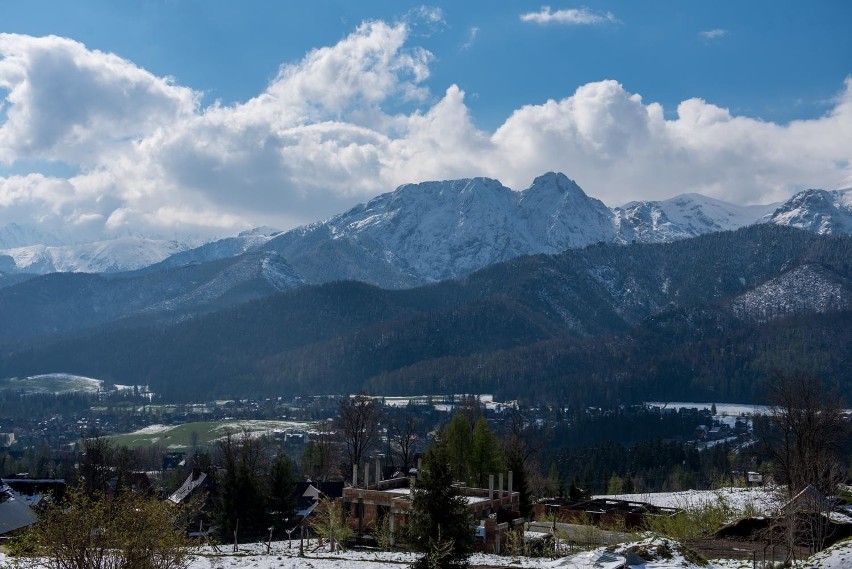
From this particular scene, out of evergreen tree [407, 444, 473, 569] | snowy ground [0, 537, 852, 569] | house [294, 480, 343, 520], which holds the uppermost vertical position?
evergreen tree [407, 444, 473, 569]

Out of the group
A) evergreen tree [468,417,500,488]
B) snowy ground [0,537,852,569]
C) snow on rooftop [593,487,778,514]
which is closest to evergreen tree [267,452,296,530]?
snowy ground [0,537,852,569]

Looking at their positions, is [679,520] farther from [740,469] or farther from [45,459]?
[45,459]

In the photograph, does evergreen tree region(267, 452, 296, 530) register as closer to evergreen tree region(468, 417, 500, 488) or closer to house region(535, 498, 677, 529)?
evergreen tree region(468, 417, 500, 488)

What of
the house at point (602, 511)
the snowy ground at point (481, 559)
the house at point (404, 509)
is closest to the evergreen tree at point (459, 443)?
the house at point (602, 511)

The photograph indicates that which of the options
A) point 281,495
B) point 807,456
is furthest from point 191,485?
point 807,456

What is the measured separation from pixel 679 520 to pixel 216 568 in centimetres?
2735

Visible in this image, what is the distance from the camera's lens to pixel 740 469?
13275cm

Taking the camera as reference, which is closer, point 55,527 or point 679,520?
point 55,527

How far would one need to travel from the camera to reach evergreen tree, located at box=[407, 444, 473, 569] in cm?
3991

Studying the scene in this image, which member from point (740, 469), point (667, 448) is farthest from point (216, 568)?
point (667, 448)

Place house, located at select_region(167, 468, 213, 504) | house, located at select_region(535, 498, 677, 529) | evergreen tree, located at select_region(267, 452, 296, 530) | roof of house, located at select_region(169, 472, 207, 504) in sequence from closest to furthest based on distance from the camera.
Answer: house, located at select_region(535, 498, 677, 529) < evergreen tree, located at select_region(267, 452, 296, 530) < house, located at select_region(167, 468, 213, 504) < roof of house, located at select_region(169, 472, 207, 504)

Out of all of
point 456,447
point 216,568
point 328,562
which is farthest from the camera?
point 456,447

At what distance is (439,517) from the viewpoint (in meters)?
40.5

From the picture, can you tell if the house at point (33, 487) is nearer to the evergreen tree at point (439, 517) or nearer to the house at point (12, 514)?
the house at point (12, 514)
